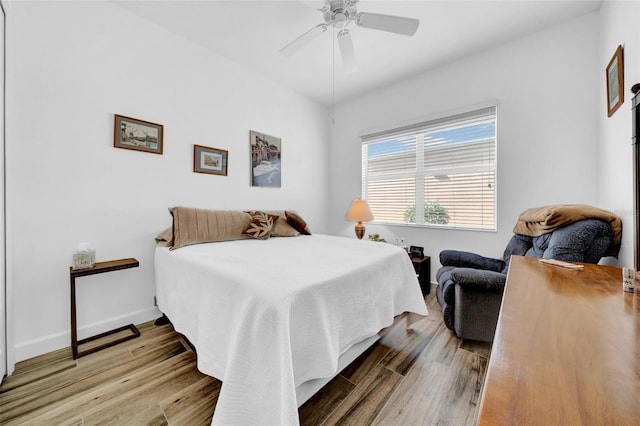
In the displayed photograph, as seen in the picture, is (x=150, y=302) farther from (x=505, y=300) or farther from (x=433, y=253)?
(x=433, y=253)

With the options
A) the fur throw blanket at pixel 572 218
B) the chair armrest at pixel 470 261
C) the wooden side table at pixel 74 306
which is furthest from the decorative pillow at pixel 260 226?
the fur throw blanket at pixel 572 218

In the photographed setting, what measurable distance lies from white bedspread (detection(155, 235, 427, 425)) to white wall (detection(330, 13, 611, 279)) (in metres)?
1.50

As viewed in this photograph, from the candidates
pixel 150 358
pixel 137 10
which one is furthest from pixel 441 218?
pixel 137 10

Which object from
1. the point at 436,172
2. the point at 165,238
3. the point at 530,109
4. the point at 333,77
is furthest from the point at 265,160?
the point at 530,109

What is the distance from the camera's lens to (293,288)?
123 cm

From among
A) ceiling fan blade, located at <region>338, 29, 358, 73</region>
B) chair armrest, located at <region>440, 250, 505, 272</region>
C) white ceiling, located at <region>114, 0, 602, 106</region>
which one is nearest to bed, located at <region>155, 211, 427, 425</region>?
chair armrest, located at <region>440, 250, 505, 272</region>

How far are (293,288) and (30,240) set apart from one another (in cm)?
212

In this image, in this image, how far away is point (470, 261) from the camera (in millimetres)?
2453

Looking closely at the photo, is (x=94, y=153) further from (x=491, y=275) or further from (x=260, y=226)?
(x=491, y=275)

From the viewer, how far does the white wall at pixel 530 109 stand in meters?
2.30

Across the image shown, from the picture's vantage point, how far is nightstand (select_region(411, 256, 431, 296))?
288 cm

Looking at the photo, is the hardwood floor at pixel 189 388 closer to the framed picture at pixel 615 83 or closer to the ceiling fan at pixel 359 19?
the framed picture at pixel 615 83

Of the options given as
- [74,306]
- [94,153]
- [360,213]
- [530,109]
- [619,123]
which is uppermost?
[530,109]

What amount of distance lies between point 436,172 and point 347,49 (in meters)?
1.88
